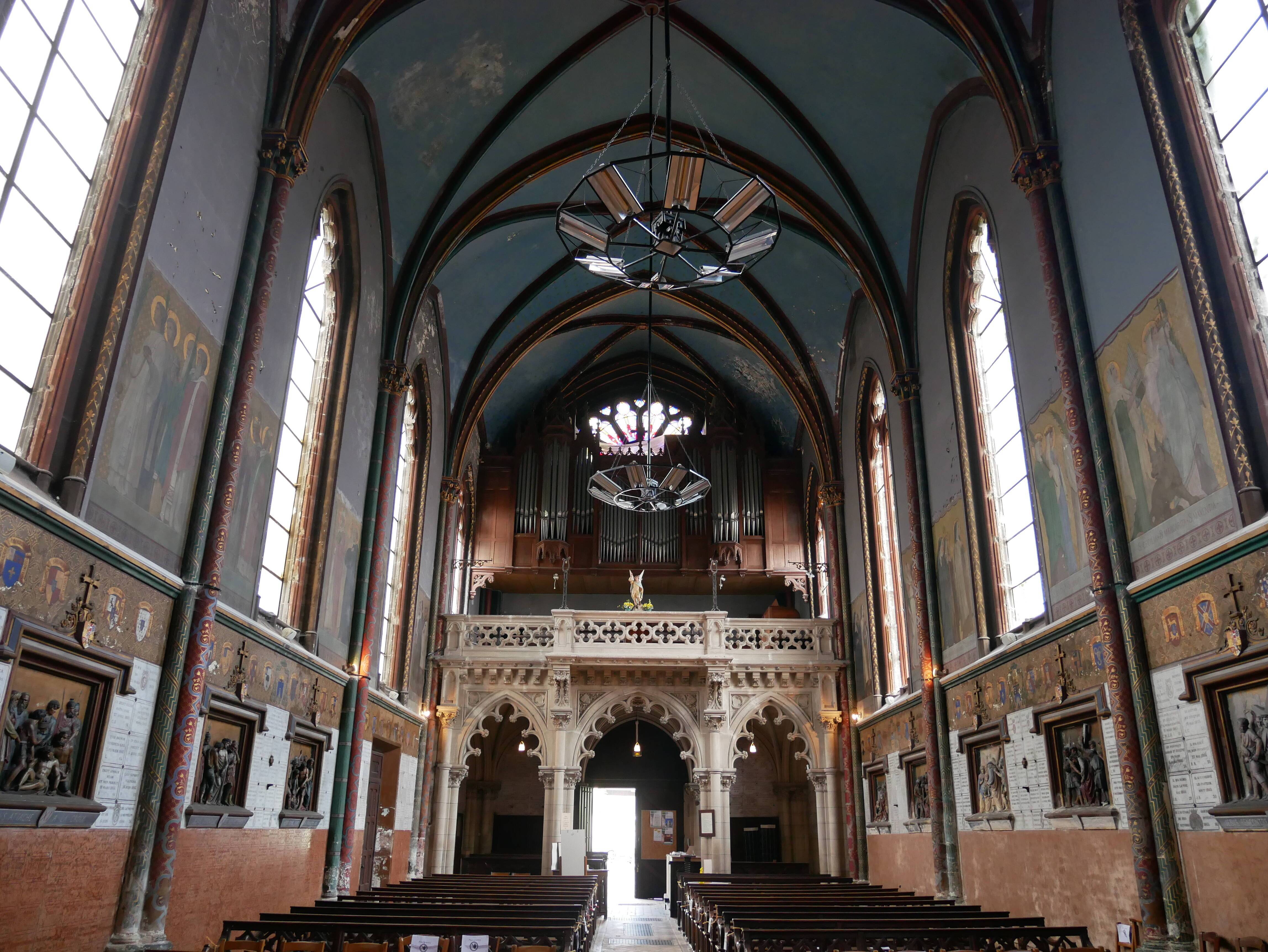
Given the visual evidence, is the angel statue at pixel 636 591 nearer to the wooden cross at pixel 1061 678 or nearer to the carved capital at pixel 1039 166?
the wooden cross at pixel 1061 678

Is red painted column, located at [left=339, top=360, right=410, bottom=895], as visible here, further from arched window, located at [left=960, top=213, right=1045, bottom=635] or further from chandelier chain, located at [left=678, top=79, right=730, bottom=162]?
arched window, located at [left=960, top=213, right=1045, bottom=635]

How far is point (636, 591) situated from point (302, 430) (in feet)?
37.2

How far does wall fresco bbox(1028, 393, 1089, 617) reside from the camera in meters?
10.9

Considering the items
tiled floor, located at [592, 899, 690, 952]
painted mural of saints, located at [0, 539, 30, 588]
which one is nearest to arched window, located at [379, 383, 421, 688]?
tiled floor, located at [592, 899, 690, 952]

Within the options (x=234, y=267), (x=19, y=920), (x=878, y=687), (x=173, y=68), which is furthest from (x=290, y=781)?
(x=878, y=687)

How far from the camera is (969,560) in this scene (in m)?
14.1

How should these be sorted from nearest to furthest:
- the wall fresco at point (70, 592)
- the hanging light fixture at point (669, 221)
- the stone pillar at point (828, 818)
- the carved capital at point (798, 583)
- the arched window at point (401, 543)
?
the wall fresco at point (70, 592), the hanging light fixture at point (669, 221), the arched window at point (401, 543), the stone pillar at point (828, 818), the carved capital at point (798, 583)

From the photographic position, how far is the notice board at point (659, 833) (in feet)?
89.9

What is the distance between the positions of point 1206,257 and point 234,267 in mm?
10113

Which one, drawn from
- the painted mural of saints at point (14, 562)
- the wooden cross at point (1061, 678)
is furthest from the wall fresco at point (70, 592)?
the wooden cross at point (1061, 678)

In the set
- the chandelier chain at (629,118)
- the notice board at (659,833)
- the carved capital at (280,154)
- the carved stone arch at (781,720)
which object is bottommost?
the notice board at (659,833)

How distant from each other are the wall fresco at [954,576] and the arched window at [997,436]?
1.79ft

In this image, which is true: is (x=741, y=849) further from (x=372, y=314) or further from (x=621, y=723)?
(x=372, y=314)

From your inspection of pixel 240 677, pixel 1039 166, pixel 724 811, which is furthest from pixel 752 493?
pixel 240 677
